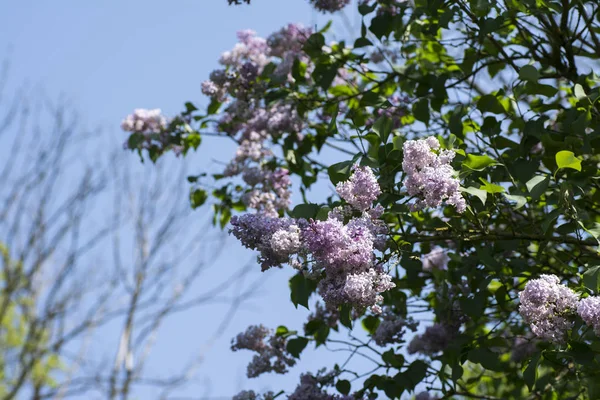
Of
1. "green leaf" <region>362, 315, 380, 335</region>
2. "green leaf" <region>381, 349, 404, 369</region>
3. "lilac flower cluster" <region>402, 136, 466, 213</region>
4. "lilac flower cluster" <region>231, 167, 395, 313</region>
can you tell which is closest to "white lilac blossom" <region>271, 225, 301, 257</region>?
"lilac flower cluster" <region>231, 167, 395, 313</region>

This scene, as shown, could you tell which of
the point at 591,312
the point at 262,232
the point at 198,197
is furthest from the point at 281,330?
the point at 591,312

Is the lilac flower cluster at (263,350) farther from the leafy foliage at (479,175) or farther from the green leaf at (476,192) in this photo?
the green leaf at (476,192)

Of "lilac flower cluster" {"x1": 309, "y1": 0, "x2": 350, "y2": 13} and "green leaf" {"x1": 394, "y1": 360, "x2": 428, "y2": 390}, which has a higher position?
"lilac flower cluster" {"x1": 309, "y1": 0, "x2": 350, "y2": 13}

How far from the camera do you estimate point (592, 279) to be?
1.99 metres

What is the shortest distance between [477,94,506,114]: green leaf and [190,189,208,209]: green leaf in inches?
68.9

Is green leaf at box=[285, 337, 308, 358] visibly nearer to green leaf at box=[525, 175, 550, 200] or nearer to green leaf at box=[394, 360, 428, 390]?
green leaf at box=[394, 360, 428, 390]

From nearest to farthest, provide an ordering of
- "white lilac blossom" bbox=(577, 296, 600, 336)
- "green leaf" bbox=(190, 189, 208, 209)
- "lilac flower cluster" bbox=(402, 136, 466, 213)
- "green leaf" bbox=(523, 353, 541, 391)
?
"white lilac blossom" bbox=(577, 296, 600, 336) → "lilac flower cluster" bbox=(402, 136, 466, 213) → "green leaf" bbox=(523, 353, 541, 391) → "green leaf" bbox=(190, 189, 208, 209)

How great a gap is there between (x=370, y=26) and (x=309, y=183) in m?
0.91

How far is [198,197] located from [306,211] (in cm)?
234

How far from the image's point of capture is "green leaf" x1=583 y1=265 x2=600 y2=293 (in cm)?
198

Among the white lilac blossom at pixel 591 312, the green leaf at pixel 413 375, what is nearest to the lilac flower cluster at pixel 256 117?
the green leaf at pixel 413 375

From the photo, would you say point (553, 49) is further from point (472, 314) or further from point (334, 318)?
point (334, 318)

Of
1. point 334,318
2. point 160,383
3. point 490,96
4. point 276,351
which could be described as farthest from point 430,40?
point 160,383

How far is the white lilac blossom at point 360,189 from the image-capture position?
2.04 metres
